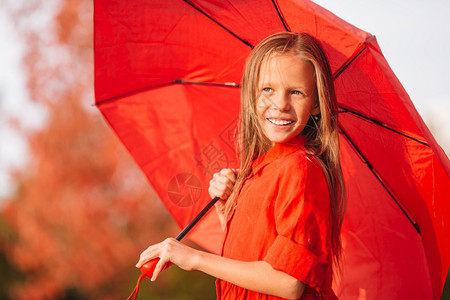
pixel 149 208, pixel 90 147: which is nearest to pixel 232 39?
pixel 149 208

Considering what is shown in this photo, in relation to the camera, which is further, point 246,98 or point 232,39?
point 232,39

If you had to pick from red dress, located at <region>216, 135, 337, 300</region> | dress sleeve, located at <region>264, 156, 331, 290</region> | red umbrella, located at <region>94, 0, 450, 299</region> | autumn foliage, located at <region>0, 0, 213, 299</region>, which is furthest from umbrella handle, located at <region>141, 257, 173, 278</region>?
autumn foliage, located at <region>0, 0, 213, 299</region>

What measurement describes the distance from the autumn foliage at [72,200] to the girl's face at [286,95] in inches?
183

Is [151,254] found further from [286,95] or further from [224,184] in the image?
[286,95]

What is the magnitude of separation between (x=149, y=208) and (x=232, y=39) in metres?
4.38

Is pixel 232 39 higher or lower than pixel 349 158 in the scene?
higher

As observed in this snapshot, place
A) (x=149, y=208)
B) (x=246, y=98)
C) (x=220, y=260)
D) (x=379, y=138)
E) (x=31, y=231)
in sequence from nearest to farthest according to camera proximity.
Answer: (x=220, y=260), (x=246, y=98), (x=379, y=138), (x=149, y=208), (x=31, y=231)

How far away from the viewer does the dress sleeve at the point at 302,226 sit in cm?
109

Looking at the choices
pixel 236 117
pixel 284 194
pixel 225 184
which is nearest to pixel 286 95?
pixel 284 194

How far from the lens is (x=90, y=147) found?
6.23 metres

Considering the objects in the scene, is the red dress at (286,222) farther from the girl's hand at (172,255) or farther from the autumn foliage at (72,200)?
the autumn foliage at (72,200)

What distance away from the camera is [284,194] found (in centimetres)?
116

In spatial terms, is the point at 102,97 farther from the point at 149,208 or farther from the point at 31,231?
the point at 31,231

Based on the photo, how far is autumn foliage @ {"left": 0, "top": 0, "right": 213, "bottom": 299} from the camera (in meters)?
5.89
